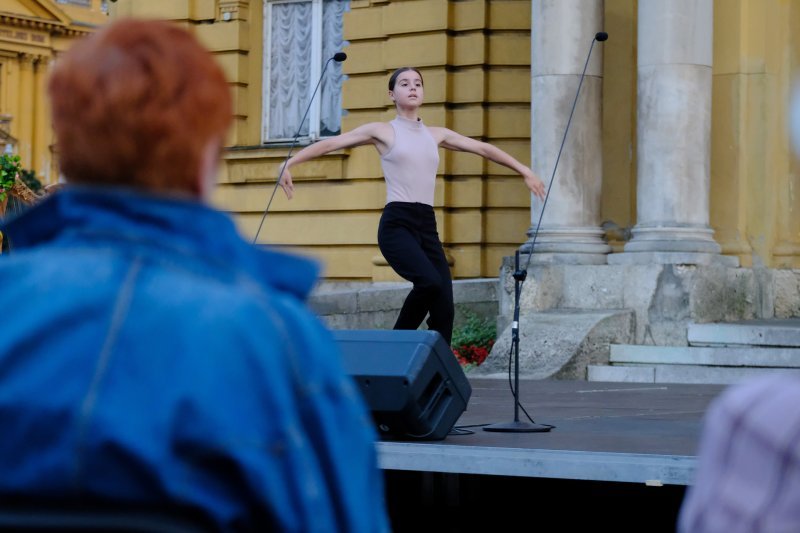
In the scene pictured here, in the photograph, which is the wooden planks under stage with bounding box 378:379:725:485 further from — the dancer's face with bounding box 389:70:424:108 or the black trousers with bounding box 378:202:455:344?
the dancer's face with bounding box 389:70:424:108

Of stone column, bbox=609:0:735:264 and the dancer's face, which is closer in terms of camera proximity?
the dancer's face

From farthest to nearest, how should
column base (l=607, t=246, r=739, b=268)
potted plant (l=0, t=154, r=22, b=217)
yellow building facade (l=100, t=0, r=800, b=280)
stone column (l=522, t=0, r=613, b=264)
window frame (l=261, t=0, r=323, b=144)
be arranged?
window frame (l=261, t=0, r=323, b=144)
yellow building facade (l=100, t=0, r=800, b=280)
stone column (l=522, t=0, r=613, b=264)
column base (l=607, t=246, r=739, b=268)
potted plant (l=0, t=154, r=22, b=217)

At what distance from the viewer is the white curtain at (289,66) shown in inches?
672

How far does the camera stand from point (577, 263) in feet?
40.9

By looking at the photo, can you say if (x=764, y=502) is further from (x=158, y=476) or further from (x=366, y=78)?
(x=366, y=78)

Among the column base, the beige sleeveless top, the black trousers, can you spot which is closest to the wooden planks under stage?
the black trousers

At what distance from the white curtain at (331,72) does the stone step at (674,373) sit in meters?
5.97

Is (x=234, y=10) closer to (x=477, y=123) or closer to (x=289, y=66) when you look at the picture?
(x=289, y=66)

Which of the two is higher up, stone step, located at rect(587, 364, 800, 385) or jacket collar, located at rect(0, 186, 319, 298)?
jacket collar, located at rect(0, 186, 319, 298)

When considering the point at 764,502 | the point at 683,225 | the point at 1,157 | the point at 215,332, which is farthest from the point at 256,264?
the point at 683,225

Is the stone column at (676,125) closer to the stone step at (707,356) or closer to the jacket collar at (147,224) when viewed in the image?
the stone step at (707,356)

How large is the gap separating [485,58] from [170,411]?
13.6 meters

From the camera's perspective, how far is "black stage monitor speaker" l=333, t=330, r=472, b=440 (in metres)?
6.07

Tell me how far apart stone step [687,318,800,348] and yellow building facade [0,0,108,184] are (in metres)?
36.6
